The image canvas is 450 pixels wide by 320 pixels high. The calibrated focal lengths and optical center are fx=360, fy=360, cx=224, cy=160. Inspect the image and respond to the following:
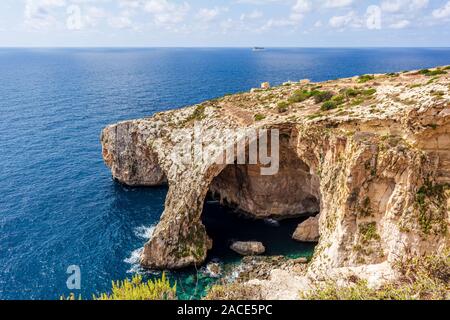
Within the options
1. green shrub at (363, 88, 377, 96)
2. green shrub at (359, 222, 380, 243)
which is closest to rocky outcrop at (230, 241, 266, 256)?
green shrub at (359, 222, 380, 243)

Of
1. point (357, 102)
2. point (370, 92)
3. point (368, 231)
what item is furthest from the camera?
point (370, 92)

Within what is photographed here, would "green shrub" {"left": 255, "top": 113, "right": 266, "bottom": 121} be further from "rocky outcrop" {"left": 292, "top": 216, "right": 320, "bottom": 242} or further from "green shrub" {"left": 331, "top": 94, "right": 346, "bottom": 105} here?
"rocky outcrop" {"left": 292, "top": 216, "right": 320, "bottom": 242}

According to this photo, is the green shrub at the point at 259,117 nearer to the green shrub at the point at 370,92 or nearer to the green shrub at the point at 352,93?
the green shrub at the point at 352,93

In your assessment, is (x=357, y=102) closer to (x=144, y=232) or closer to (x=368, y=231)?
(x=368, y=231)

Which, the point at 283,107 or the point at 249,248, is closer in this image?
the point at 249,248

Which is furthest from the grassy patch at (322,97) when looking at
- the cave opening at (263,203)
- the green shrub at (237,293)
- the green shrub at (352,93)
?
the green shrub at (237,293)

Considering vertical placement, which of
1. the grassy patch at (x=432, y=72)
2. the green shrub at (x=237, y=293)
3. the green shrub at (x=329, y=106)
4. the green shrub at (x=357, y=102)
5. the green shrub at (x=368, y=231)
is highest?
the grassy patch at (x=432, y=72)

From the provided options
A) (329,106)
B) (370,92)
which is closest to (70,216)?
(329,106)
